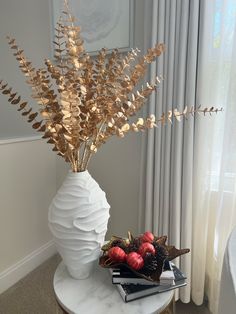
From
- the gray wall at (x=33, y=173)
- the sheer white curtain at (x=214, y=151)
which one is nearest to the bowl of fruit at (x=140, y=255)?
the sheer white curtain at (x=214, y=151)

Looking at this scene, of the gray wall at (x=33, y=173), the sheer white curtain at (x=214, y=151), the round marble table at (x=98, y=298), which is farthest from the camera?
the gray wall at (x=33, y=173)

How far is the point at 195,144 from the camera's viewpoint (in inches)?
48.5

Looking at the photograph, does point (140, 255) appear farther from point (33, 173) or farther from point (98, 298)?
point (33, 173)

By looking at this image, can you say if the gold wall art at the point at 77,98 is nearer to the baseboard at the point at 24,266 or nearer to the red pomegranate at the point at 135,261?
the red pomegranate at the point at 135,261

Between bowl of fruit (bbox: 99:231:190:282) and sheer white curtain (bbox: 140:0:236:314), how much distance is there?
0.43m

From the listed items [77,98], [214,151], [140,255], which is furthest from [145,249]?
[214,151]

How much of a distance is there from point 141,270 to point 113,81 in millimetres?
629

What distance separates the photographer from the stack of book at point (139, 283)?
771 millimetres

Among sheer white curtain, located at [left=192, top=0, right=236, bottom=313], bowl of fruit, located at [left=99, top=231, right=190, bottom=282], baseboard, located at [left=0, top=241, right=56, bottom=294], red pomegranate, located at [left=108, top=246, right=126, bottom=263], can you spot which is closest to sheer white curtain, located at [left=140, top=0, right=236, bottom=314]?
sheer white curtain, located at [left=192, top=0, right=236, bottom=313]

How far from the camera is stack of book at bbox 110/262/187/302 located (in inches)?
30.4

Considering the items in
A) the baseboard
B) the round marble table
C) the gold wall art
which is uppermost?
the gold wall art

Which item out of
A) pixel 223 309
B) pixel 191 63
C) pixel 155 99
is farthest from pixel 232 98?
pixel 223 309

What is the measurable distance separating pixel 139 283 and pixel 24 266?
1.21 m

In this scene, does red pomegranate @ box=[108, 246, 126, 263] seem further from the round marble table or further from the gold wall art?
the gold wall art
